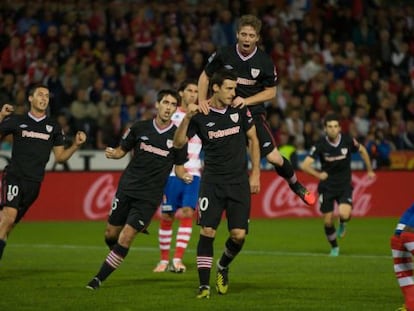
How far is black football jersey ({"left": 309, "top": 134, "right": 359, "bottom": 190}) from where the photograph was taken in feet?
62.6

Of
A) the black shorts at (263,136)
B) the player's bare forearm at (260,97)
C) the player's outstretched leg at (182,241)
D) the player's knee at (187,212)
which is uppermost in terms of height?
the player's bare forearm at (260,97)

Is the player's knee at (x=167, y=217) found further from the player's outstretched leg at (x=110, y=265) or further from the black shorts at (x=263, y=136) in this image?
the player's outstretched leg at (x=110, y=265)

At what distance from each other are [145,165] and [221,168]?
1.69m

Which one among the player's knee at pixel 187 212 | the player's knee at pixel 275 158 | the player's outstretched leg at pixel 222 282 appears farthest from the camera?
the player's knee at pixel 187 212

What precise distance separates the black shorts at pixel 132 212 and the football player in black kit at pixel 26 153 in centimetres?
96

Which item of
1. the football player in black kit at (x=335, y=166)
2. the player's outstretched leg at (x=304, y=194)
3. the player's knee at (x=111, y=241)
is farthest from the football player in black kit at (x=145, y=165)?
the football player in black kit at (x=335, y=166)

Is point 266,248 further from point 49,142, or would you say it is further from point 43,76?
point 43,76

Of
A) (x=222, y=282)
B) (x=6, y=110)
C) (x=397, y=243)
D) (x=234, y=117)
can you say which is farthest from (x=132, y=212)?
(x=397, y=243)

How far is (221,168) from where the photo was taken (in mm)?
12445

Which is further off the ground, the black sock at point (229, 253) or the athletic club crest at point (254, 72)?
the athletic club crest at point (254, 72)

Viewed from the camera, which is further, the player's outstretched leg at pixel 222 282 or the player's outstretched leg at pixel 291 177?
the player's outstretched leg at pixel 291 177

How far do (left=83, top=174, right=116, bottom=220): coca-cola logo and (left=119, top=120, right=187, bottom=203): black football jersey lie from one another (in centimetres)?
1106

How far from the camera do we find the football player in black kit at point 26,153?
551 inches

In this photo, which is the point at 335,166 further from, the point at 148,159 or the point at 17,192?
the point at 17,192
